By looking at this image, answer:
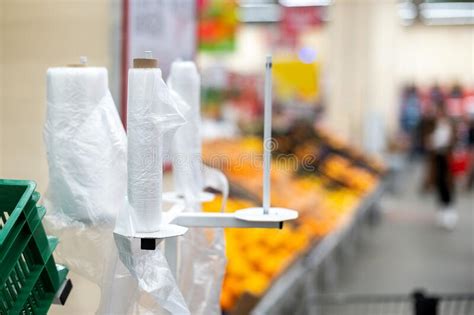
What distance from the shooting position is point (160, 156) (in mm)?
1176

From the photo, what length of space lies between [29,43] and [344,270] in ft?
14.2

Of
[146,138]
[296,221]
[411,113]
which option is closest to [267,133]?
[146,138]

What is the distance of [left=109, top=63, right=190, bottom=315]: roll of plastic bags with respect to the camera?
115cm

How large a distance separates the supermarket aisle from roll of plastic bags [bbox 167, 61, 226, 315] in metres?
3.74

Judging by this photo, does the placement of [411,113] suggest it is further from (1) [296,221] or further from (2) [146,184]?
(2) [146,184]

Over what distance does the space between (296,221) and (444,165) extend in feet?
13.5

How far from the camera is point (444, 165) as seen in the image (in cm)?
832

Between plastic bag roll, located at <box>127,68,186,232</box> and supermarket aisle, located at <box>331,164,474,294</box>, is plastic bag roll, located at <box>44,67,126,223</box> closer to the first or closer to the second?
plastic bag roll, located at <box>127,68,186,232</box>

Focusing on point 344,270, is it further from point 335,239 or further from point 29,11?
point 29,11

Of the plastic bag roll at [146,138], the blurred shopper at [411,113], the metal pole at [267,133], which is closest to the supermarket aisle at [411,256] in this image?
the metal pole at [267,133]

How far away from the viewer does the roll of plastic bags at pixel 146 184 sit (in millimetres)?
1147

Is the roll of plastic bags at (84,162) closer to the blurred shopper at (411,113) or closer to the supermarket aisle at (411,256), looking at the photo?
the supermarket aisle at (411,256)

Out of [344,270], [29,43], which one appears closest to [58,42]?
[29,43]

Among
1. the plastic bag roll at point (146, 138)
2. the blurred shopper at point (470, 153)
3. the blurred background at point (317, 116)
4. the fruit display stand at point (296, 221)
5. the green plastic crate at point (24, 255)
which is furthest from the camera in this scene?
the blurred shopper at point (470, 153)
